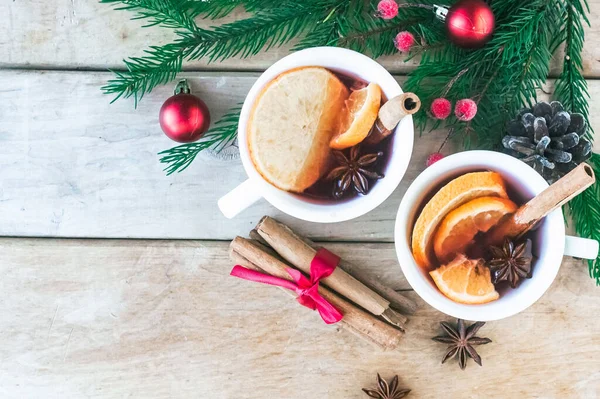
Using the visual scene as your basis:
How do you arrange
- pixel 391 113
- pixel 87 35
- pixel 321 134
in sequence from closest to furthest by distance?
pixel 391 113, pixel 321 134, pixel 87 35

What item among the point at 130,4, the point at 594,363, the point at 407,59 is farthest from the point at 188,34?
the point at 594,363

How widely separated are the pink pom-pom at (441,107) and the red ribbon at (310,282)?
0.30 meters

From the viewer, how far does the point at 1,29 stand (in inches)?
40.4

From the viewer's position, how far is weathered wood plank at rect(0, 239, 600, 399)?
1057 mm

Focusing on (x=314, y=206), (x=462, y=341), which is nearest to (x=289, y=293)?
(x=314, y=206)

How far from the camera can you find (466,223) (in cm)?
91

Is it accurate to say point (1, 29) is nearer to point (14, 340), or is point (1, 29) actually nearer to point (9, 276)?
point (9, 276)

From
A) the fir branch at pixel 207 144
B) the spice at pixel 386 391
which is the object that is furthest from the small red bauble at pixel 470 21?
the spice at pixel 386 391

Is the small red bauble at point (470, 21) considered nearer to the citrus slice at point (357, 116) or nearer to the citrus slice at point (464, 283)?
the citrus slice at point (357, 116)

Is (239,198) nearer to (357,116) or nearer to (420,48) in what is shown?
(357,116)

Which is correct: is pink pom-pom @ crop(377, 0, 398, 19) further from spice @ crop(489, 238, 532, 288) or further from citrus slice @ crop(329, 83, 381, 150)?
spice @ crop(489, 238, 532, 288)

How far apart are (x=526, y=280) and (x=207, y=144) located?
0.55 m

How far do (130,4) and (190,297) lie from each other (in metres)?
0.51

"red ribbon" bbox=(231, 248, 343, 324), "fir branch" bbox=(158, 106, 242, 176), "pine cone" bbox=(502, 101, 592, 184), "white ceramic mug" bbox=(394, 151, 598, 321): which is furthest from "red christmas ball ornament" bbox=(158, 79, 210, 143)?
"pine cone" bbox=(502, 101, 592, 184)
